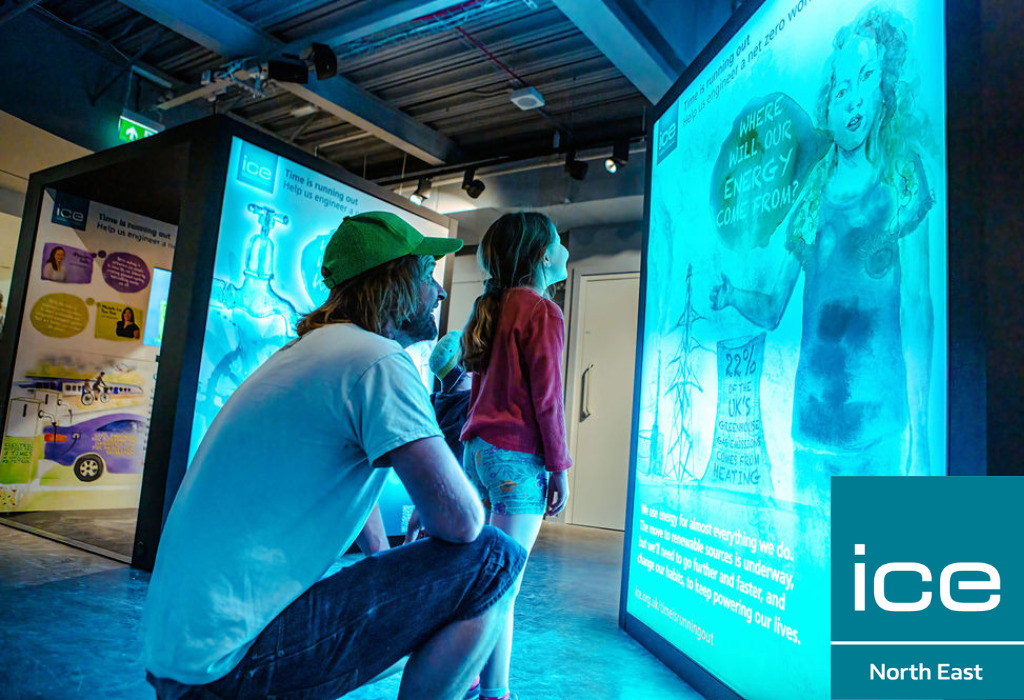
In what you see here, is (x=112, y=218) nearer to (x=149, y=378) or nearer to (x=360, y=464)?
(x=149, y=378)

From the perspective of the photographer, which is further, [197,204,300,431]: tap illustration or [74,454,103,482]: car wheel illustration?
[74,454,103,482]: car wheel illustration

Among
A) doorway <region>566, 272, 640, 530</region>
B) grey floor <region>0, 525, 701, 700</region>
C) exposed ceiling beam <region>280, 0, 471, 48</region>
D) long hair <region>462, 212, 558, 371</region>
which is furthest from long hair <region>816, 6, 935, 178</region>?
doorway <region>566, 272, 640, 530</region>

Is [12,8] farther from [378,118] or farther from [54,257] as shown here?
[378,118]

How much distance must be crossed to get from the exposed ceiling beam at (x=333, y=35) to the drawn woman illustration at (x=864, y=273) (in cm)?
365

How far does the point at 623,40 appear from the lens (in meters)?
4.81

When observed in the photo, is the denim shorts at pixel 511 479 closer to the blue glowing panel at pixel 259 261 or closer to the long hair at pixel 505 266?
the long hair at pixel 505 266

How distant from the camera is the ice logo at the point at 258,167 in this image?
388 centimetres

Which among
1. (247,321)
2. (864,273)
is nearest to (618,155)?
(247,321)

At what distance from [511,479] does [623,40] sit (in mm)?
3795

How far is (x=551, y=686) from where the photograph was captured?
2232mm

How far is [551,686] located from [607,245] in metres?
5.78

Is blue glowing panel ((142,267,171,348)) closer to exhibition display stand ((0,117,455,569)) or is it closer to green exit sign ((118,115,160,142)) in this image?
exhibition display stand ((0,117,455,569))

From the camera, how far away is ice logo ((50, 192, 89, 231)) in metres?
4.98

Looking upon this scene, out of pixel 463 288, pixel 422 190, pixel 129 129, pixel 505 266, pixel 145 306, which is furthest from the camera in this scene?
pixel 463 288
